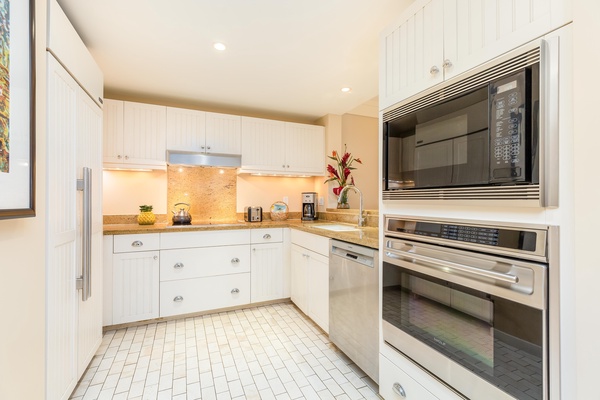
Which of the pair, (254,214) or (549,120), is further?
(254,214)

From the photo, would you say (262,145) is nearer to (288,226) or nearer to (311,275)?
(288,226)

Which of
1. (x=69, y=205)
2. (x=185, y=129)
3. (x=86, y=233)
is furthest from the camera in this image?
(x=185, y=129)

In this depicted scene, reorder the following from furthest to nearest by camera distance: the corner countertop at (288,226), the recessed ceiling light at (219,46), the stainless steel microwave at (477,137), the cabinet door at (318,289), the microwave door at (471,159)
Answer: the cabinet door at (318,289) < the recessed ceiling light at (219,46) < the corner countertop at (288,226) < the microwave door at (471,159) < the stainless steel microwave at (477,137)

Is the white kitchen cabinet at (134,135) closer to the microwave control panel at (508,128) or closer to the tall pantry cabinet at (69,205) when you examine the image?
the tall pantry cabinet at (69,205)

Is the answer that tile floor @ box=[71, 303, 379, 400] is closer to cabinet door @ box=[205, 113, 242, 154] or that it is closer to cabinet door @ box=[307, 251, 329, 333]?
cabinet door @ box=[307, 251, 329, 333]

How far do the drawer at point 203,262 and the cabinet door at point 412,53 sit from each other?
6.84 feet

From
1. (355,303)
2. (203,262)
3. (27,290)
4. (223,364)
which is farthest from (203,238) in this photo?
(355,303)

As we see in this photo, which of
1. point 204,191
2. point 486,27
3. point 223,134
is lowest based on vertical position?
point 204,191

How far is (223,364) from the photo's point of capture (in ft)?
6.23

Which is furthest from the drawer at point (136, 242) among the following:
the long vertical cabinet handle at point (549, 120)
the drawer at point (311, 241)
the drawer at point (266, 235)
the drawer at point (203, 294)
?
the long vertical cabinet handle at point (549, 120)

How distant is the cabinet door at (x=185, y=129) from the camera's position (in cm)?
282

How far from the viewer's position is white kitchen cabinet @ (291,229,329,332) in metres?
2.20

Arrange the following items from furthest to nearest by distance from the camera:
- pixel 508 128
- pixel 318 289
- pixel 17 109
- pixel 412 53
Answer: pixel 318 289
pixel 412 53
pixel 17 109
pixel 508 128

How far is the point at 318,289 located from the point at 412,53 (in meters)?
1.89
